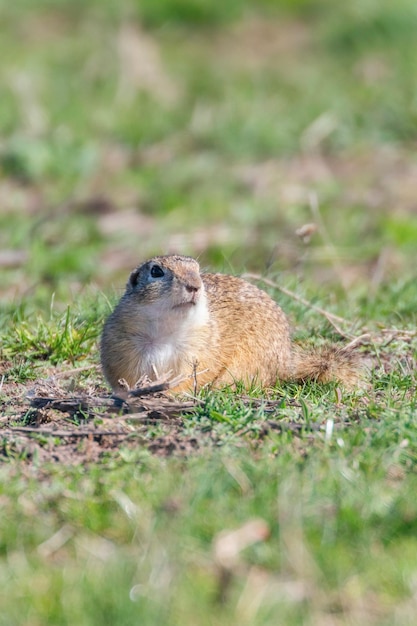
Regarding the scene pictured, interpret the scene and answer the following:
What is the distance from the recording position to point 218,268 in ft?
→ 23.6

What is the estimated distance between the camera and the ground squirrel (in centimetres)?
486

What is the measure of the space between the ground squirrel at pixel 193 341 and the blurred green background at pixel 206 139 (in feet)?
4.12

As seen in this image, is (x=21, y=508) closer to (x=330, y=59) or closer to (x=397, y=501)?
(x=397, y=501)

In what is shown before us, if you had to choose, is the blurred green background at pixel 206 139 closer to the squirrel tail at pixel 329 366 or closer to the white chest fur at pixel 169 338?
the squirrel tail at pixel 329 366

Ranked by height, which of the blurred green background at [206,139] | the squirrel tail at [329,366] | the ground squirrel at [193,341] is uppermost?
the ground squirrel at [193,341]

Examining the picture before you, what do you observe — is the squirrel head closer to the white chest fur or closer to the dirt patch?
the white chest fur

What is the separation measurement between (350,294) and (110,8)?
23.6 ft

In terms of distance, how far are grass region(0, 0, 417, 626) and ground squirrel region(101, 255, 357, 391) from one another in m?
0.15

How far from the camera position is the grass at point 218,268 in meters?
3.20

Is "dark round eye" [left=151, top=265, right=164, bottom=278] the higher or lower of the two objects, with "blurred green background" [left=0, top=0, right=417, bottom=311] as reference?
higher

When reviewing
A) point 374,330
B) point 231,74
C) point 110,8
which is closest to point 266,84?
point 231,74

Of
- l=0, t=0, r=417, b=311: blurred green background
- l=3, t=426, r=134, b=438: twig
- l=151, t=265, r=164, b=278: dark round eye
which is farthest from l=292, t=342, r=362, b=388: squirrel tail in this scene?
l=0, t=0, r=417, b=311: blurred green background

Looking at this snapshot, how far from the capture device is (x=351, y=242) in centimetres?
853

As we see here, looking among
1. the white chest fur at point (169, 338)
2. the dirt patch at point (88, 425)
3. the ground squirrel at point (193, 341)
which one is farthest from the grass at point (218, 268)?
the white chest fur at point (169, 338)
